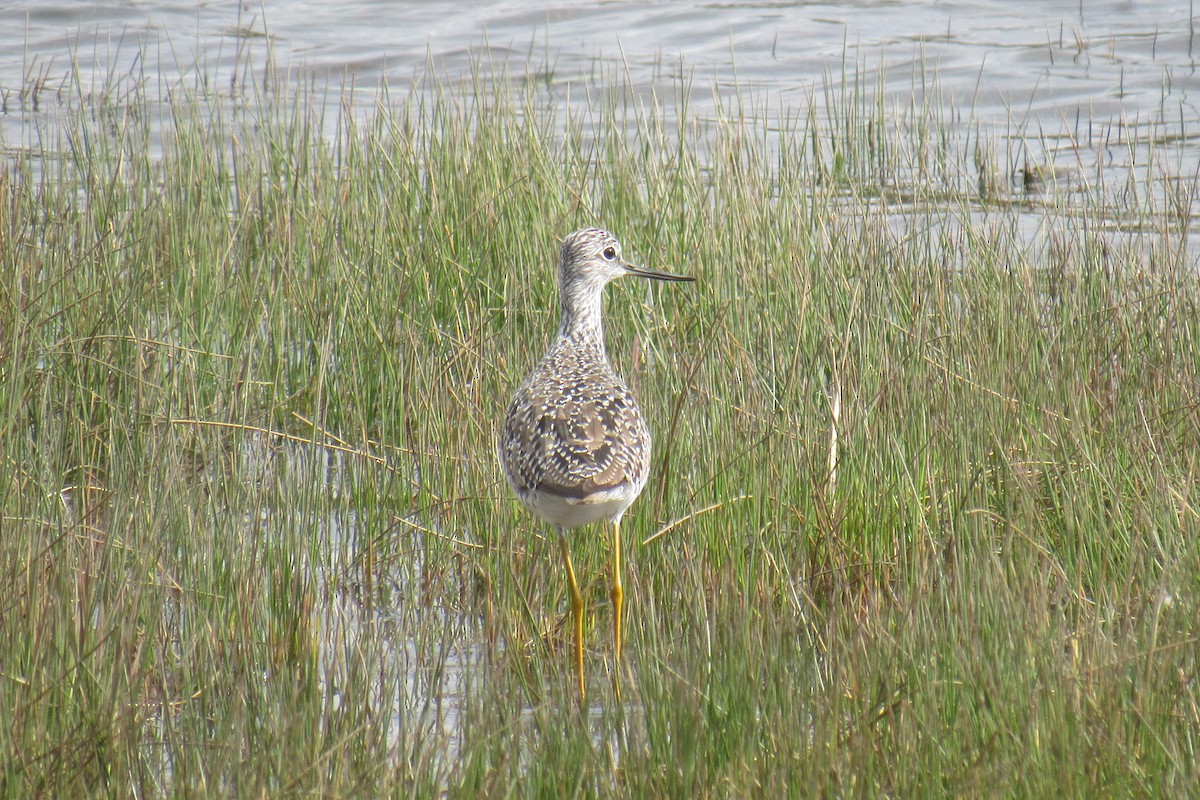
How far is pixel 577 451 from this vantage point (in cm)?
422

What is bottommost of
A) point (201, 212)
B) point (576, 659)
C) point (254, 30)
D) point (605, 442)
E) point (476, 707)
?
point (576, 659)

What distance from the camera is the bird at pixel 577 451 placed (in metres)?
4.16

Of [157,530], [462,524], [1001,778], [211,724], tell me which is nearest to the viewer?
[1001,778]

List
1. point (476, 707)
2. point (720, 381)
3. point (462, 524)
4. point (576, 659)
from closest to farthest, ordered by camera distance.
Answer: point (476, 707), point (576, 659), point (462, 524), point (720, 381)

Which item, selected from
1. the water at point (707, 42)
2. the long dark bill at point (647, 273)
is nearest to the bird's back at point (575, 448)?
the long dark bill at point (647, 273)

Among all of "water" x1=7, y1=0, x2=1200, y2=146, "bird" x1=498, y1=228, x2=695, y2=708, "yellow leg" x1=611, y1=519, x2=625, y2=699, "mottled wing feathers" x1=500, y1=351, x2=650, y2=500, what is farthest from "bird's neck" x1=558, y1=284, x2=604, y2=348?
"water" x1=7, y1=0, x2=1200, y2=146

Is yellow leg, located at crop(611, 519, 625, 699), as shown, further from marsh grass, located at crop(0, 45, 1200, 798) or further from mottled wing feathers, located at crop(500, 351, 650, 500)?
mottled wing feathers, located at crop(500, 351, 650, 500)

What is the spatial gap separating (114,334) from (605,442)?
7.00 feet

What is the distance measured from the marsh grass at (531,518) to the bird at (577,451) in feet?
0.58

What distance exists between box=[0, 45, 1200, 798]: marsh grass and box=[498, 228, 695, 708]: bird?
0.18 m

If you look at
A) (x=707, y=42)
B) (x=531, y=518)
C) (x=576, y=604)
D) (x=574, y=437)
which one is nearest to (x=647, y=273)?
(x=531, y=518)

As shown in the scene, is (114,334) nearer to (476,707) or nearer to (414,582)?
(414,582)

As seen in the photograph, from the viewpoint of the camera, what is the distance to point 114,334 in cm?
539

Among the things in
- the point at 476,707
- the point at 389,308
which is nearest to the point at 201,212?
the point at 389,308
